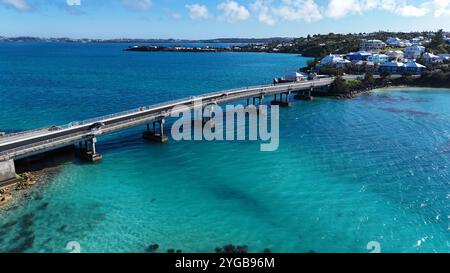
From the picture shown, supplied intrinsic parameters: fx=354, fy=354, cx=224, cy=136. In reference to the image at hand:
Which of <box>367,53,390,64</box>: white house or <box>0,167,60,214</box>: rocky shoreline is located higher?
<box>367,53,390,64</box>: white house

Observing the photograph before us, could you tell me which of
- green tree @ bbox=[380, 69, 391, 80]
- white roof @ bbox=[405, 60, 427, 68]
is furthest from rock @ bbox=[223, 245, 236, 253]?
white roof @ bbox=[405, 60, 427, 68]

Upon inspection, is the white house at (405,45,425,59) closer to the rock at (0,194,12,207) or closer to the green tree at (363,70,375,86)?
the green tree at (363,70,375,86)

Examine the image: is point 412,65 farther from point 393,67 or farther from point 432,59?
point 432,59

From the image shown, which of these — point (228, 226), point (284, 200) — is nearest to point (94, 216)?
point (228, 226)

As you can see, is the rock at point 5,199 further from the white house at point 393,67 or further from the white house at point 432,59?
the white house at point 432,59

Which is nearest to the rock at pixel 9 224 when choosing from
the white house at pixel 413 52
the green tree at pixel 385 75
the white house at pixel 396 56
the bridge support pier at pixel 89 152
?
the bridge support pier at pixel 89 152

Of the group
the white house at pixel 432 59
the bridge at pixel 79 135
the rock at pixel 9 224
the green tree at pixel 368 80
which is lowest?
the rock at pixel 9 224
